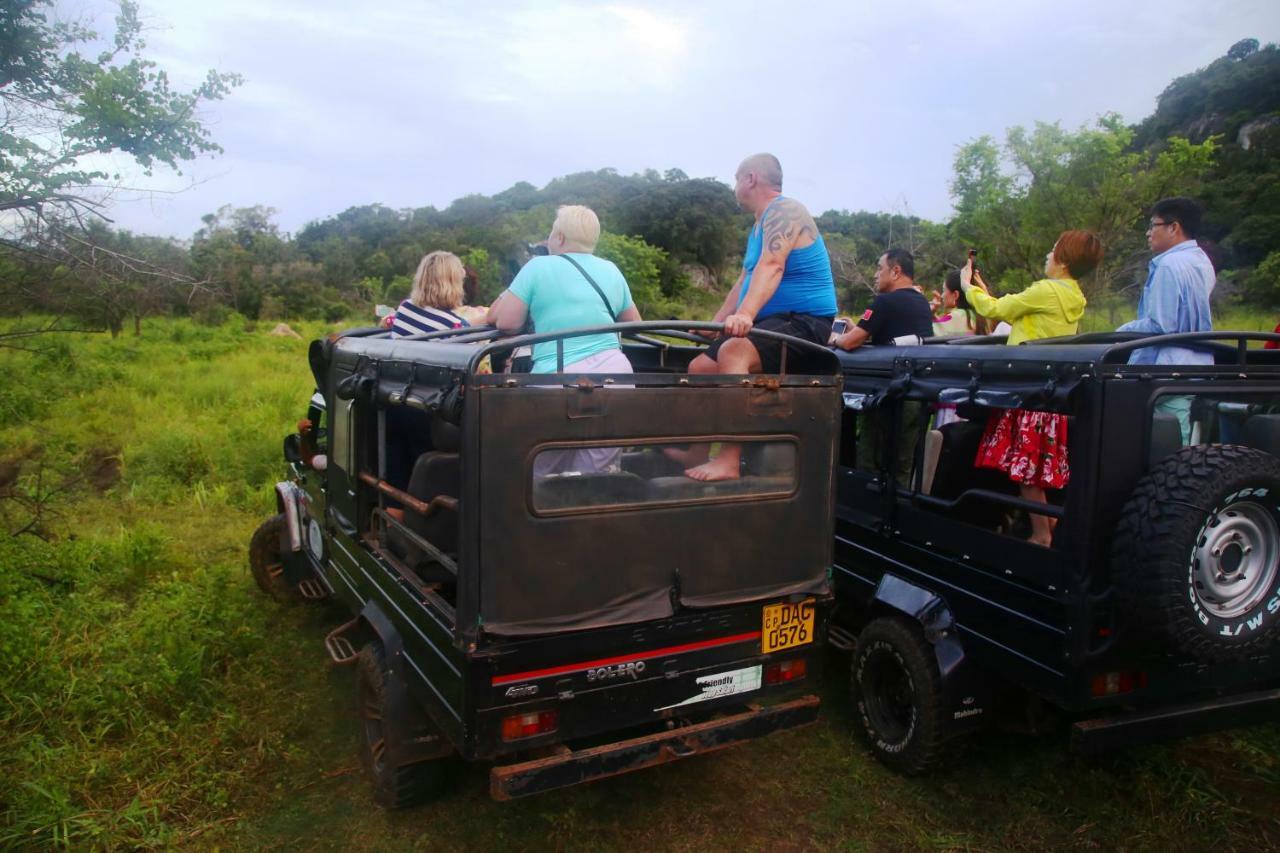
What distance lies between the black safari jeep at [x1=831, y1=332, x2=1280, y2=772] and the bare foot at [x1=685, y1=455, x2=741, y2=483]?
120 centimetres

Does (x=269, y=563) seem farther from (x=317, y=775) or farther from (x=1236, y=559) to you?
(x=1236, y=559)

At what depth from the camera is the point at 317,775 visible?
4000mm

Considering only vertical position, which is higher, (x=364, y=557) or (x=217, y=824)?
(x=364, y=557)

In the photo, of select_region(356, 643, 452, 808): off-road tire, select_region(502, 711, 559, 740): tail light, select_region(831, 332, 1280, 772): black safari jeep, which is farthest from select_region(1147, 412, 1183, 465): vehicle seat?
select_region(356, 643, 452, 808): off-road tire

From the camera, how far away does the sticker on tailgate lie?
3334 mm

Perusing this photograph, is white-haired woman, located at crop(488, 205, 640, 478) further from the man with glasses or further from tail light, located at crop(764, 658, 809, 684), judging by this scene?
the man with glasses

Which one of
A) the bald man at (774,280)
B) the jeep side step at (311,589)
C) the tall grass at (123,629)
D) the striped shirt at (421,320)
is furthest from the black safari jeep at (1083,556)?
the jeep side step at (311,589)

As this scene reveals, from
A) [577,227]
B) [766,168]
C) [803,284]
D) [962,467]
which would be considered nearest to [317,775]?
[577,227]

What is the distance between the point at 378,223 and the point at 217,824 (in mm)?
56738

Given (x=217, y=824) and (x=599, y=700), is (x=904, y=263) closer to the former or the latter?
(x=599, y=700)

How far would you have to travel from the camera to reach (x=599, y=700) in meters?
3.12

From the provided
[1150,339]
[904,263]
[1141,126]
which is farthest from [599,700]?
[1141,126]

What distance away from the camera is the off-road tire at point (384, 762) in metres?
3.53

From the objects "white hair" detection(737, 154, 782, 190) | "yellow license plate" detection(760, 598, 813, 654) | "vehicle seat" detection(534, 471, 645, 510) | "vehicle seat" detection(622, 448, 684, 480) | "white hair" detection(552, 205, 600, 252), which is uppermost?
"white hair" detection(737, 154, 782, 190)
